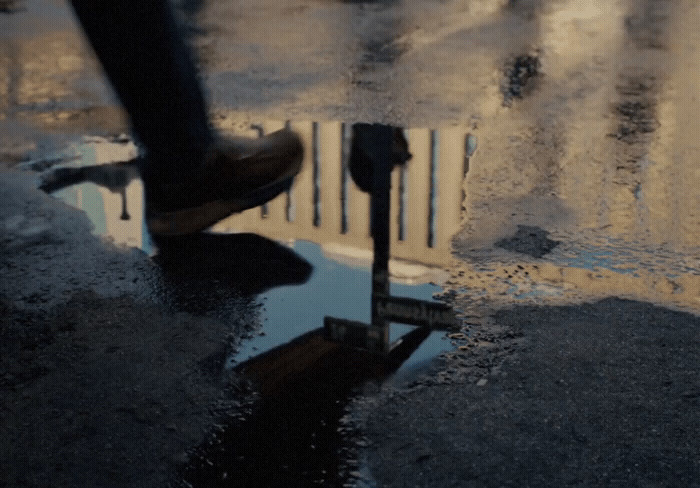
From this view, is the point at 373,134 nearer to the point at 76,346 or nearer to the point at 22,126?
the point at 22,126

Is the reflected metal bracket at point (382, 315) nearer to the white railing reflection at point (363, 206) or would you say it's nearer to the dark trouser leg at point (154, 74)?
the white railing reflection at point (363, 206)

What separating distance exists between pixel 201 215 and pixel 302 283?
615 mm

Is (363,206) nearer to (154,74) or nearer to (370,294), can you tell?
(370,294)

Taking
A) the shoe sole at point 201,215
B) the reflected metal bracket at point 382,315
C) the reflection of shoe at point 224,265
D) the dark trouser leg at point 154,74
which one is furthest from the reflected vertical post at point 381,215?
the dark trouser leg at point 154,74

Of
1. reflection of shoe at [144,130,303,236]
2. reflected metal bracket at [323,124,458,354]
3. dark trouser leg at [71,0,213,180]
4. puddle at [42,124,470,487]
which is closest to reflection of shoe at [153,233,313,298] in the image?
puddle at [42,124,470,487]

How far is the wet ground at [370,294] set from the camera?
1.72 meters

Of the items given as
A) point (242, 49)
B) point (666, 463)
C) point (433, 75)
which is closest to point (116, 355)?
point (666, 463)

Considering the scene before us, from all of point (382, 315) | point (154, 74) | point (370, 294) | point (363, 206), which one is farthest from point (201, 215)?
point (382, 315)

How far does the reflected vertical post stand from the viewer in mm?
2311

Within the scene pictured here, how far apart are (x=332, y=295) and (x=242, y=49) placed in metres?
3.33

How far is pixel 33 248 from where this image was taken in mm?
2664

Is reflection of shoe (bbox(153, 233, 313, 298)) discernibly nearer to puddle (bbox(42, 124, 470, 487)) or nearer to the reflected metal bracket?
puddle (bbox(42, 124, 470, 487))

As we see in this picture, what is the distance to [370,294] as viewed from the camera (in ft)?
7.89

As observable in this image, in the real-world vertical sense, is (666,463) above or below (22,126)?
below
